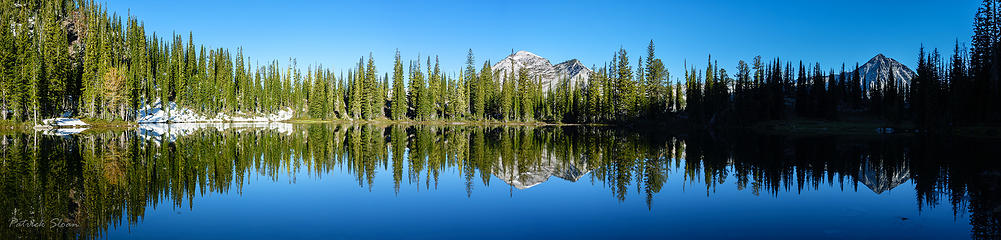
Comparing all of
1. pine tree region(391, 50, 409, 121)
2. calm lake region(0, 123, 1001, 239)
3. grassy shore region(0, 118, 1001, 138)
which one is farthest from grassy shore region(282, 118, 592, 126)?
calm lake region(0, 123, 1001, 239)

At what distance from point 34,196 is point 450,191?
10675 millimetres

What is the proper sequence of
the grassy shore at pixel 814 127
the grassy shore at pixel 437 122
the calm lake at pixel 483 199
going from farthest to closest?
1. the grassy shore at pixel 437 122
2. the grassy shore at pixel 814 127
3. the calm lake at pixel 483 199

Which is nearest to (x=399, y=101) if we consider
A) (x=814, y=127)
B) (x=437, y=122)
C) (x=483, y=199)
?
(x=437, y=122)

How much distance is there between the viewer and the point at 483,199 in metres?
14.3

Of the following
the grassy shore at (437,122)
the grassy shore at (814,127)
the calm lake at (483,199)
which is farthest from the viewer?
the grassy shore at (437,122)

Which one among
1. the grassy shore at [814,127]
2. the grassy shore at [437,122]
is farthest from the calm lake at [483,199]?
the grassy shore at [437,122]

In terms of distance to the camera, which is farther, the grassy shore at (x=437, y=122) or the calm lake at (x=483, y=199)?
the grassy shore at (x=437, y=122)

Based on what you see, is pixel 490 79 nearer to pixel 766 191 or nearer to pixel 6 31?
pixel 6 31

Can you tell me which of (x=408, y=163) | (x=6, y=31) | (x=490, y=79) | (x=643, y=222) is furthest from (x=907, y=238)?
(x=490, y=79)

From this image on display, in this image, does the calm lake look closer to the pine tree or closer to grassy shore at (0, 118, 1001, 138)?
grassy shore at (0, 118, 1001, 138)

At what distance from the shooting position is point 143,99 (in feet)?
284

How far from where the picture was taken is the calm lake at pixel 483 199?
10469mm

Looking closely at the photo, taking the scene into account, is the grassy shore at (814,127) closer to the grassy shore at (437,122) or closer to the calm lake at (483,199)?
the grassy shore at (437,122)

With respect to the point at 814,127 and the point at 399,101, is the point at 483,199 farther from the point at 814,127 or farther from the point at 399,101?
the point at 399,101
